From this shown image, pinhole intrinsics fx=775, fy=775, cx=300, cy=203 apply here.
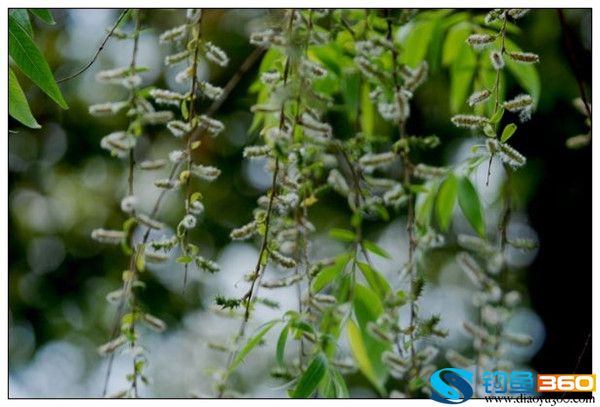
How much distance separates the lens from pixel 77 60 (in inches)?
102

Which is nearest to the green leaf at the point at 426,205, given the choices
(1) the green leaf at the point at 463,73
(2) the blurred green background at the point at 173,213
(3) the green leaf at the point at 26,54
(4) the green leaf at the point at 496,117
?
(1) the green leaf at the point at 463,73

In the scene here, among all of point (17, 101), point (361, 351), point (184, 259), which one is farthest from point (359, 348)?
point (17, 101)

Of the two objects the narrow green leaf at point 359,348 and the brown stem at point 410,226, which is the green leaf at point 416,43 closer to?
the brown stem at point 410,226

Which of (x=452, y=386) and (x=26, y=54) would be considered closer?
(x=26, y=54)

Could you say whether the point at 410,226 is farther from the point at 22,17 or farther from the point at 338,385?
the point at 22,17

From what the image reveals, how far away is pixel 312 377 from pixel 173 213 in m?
1.85

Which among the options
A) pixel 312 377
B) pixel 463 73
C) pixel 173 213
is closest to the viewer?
pixel 312 377

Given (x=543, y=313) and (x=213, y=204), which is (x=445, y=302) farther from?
(x=213, y=204)

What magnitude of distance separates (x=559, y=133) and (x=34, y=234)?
1.90 meters

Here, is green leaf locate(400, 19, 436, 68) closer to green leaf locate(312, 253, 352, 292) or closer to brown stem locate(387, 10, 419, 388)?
brown stem locate(387, 10, 419, 388)

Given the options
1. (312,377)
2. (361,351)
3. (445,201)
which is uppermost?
(445,201)

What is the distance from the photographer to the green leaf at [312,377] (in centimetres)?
93

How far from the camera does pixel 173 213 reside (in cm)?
273
